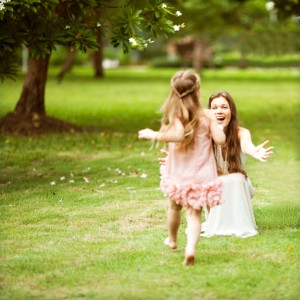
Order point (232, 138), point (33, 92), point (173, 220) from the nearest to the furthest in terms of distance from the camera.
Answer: point (173, 220)
point (232, 138)
point (33, 92)

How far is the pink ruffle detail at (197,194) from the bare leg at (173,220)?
0.60 ft

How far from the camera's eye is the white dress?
7.17m

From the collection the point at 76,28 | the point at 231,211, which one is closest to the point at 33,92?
the point at 76,28

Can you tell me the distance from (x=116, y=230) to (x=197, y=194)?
1.54m

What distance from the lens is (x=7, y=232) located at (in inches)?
288

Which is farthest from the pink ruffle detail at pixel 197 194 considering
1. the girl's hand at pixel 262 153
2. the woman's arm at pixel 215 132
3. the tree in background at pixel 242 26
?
the tree in background at pixel 242 26

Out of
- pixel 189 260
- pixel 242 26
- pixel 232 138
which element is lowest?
pixel 189 260

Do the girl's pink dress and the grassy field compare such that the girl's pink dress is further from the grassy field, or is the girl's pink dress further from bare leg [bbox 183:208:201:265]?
the grassy field

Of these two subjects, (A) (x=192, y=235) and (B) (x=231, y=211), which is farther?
(B) (x=231, y=211)

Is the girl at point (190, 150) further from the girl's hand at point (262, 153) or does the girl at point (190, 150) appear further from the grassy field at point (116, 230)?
the girl's hand at point (262, 153)

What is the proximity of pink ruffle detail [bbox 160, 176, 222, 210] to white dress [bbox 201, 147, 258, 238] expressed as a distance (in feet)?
3.90

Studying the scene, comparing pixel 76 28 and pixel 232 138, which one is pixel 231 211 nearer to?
pixel 232 138

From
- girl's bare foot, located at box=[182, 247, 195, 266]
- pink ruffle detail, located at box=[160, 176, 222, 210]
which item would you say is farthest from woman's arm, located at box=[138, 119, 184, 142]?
girl's bare foot, located at box=[182, 247, 195, 266]

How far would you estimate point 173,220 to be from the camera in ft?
20.7
